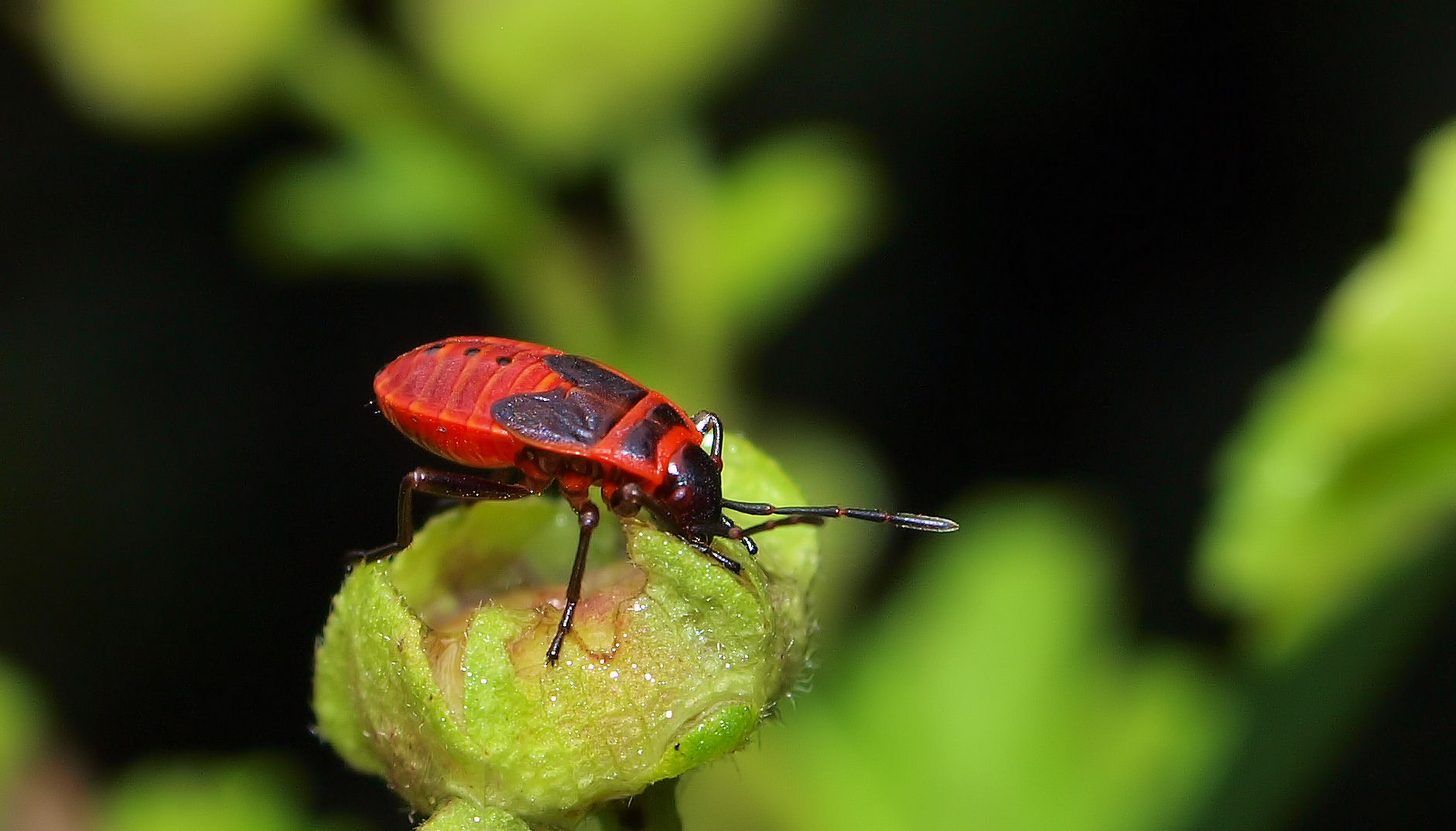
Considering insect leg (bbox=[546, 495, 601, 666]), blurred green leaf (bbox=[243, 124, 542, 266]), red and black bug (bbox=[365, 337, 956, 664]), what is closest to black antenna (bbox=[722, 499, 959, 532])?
red and black bug (bbox=[365, 337, 956, 664])

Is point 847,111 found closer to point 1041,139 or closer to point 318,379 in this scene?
point 1041,139

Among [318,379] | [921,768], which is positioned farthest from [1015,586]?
[318,379]

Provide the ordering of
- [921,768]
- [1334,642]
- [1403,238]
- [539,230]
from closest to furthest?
[1403,238] < [1334,642] < [921,768] < [539,230]

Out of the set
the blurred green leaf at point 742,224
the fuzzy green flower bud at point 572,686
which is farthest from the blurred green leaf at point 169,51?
the fuzzy green flower bud at point 572,686

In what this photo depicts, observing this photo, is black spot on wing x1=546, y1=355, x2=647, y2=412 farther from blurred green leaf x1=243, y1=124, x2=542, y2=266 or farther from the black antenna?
blurred green leaf x1=243, y1=124, x2=542, y2=266

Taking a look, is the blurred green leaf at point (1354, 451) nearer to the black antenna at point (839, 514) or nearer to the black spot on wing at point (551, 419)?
the black antenna at point (839, 514)

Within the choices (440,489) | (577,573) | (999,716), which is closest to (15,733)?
(440,489)
